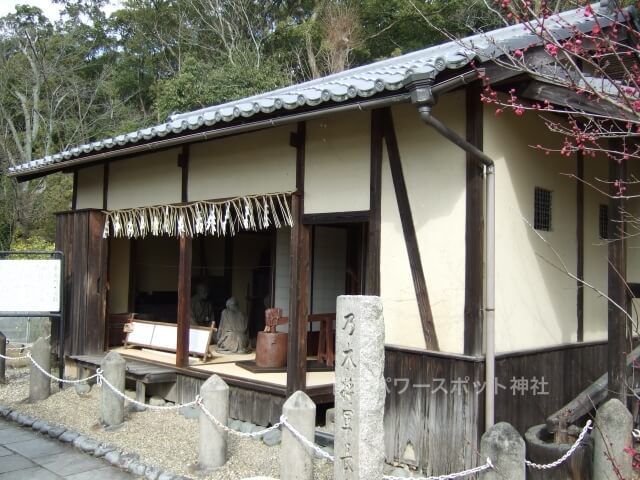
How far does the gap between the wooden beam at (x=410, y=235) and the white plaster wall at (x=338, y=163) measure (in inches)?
12.4

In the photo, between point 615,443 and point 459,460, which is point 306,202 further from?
point 615,443

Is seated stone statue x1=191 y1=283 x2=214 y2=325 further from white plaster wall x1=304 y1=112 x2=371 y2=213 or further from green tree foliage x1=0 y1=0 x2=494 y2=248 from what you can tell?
green tree foliage x1=0 y1=0 x2=494 y2=248

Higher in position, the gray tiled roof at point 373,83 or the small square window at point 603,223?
the gray tiled roof at point 373,83

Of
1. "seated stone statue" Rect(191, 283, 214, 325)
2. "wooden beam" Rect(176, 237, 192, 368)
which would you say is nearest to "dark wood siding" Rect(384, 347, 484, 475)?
"wooden beam" Rect(176, 237, 192, 368)

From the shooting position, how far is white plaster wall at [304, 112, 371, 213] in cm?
672

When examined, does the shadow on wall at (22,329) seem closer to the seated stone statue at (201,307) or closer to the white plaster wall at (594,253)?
the seated stone statue at (201,307)

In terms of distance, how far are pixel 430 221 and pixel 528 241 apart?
1266mm

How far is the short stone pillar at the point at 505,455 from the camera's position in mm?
4023

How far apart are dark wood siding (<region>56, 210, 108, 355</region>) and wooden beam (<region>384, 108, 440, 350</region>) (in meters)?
6.63

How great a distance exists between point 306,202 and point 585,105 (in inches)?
132

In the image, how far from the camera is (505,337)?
6.08m

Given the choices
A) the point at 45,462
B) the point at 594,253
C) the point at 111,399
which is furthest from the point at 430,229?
the point at 45,462

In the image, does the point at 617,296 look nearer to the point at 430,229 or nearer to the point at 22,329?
the point at 430,229

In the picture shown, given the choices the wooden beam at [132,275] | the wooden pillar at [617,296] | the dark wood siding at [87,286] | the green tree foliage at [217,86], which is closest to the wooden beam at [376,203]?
the wooden pillar at [617,296]
